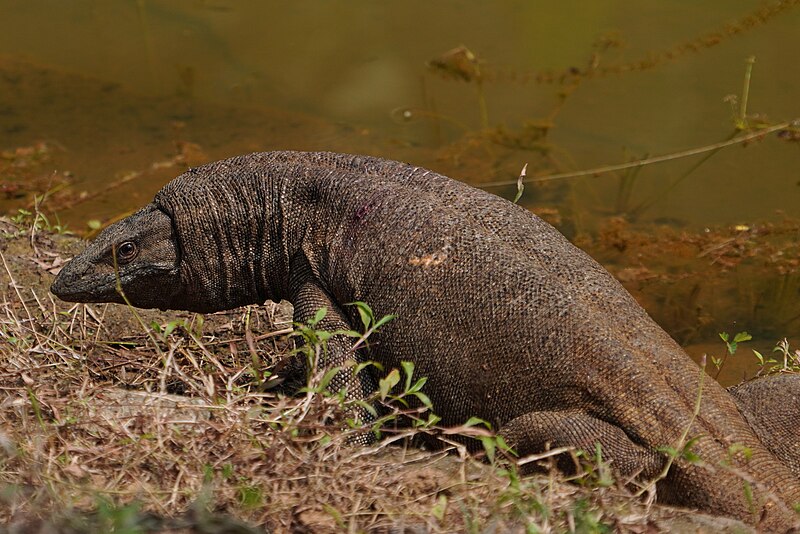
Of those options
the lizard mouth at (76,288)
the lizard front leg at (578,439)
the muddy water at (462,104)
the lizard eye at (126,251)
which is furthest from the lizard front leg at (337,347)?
the muddy water at (462,104)

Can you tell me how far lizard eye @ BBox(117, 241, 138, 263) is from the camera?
18.3 feet

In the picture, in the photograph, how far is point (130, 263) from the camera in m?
5.60

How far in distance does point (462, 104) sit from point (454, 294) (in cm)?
649

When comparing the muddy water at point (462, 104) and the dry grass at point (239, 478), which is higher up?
the dry grass at point (239, 478)

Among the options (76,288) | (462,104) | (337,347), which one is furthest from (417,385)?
(462,104)

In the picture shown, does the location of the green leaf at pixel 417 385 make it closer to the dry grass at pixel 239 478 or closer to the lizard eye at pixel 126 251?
the dry grass at pixel 239 478

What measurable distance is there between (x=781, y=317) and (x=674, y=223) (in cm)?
161

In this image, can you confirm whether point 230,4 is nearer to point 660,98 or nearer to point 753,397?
point 660,98

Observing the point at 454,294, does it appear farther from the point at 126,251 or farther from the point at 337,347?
the point at 126,251

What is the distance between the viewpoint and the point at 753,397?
4852 millimetres

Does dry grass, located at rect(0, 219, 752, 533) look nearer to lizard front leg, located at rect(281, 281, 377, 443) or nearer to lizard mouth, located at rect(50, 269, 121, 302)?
lizard front leg, located at rect(281, 281, 377, 443)

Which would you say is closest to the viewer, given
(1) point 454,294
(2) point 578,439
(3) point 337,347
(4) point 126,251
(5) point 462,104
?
(2) point 578,439

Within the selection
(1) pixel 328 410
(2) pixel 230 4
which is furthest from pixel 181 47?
(1) pixel 328 410

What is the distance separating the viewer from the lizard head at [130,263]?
5.57 metres
